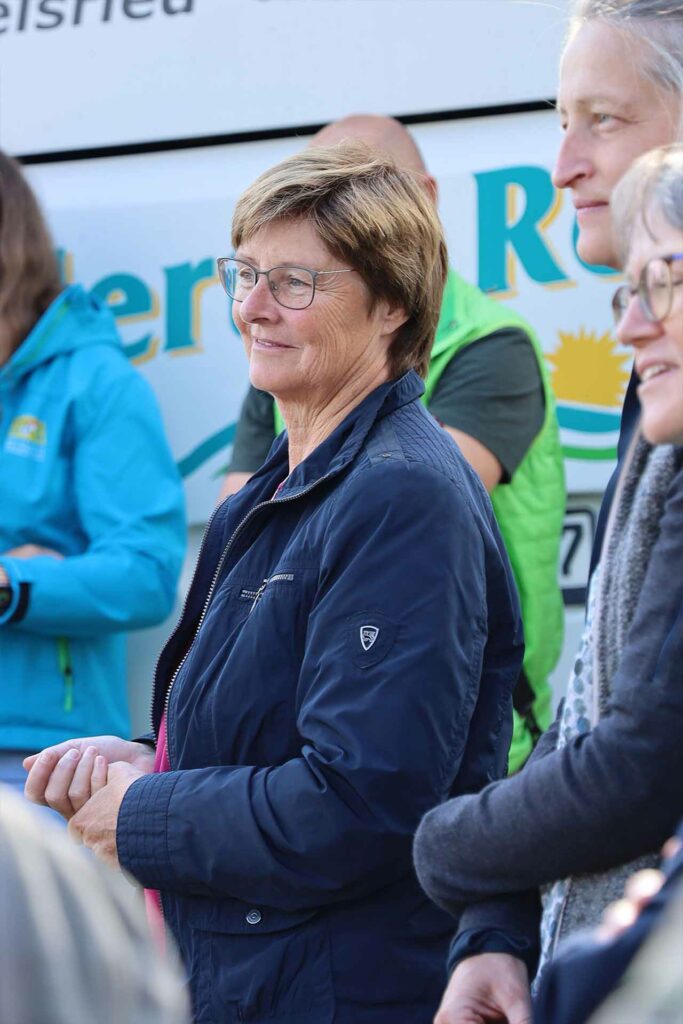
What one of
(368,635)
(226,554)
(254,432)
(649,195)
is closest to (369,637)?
(368,635)

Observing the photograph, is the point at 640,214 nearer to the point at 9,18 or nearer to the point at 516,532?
the point at 516,532

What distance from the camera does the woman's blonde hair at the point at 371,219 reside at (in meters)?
2.26

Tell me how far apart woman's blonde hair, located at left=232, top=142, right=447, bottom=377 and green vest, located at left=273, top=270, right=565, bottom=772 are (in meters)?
0.64

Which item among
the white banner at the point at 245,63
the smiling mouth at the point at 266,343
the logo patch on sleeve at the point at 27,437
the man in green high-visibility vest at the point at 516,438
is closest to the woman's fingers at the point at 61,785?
the smiling mouth at the point at 266,343

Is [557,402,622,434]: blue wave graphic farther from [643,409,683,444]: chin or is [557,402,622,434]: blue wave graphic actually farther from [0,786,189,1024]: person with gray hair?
[0,786,189,1024]: person with gray hair

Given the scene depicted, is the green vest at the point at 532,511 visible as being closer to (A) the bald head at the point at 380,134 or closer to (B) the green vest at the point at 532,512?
(B) the green vest at the point at 532,512

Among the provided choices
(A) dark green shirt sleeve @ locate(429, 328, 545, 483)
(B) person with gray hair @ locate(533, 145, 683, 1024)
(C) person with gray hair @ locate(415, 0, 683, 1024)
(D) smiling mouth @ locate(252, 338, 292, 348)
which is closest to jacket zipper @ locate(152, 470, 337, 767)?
(D) smiling mouth @ locate(252, 338, 292, 348)

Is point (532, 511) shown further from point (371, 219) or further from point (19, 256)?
point (19, 256)

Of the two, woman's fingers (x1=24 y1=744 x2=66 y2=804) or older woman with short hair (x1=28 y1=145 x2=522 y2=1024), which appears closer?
older woman with short hair (x1=28 y1=145 x2=522 y2=1024)

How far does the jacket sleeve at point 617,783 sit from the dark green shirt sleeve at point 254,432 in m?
1.69

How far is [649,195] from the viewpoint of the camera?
165 centimetres

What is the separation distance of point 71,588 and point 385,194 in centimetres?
128

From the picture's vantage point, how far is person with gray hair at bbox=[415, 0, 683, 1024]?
1.57 metres

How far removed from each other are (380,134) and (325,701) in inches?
63.4
